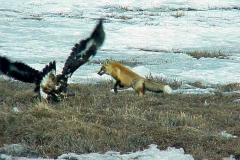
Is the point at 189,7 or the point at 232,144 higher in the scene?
the point at 232,144

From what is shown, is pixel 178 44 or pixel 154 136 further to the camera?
pixel 178 44

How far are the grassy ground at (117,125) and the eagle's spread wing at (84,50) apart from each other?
539mm

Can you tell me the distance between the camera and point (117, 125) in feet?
26.6

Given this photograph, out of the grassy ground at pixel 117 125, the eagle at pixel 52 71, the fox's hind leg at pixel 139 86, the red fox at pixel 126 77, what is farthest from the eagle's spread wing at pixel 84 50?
the fox's hind leg at pixel 139 86

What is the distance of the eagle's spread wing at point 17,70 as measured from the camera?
9.62 metres

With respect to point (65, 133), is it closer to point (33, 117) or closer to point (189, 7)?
point (33, 117)

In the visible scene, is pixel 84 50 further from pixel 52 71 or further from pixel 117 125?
pixel 117 125

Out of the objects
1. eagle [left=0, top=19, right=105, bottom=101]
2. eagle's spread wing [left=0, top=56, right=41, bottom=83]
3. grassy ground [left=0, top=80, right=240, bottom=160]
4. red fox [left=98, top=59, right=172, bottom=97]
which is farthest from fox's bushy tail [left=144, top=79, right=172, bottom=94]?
eagle's spread wing [left=0, top=56, right=41, bottom=83]

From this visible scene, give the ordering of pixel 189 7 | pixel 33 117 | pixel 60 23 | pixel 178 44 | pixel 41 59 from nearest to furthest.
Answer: pixel 33 117
pixel 41 59
pixel 178 44
pixel 60 23
pixel 189 7

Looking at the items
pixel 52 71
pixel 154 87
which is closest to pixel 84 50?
pixel 52 71

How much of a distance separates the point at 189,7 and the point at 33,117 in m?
29.0

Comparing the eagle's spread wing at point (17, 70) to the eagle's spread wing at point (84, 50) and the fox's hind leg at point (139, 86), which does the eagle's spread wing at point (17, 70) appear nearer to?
the eagle's spread wing at point (84, 50)

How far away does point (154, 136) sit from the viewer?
24.7 ft

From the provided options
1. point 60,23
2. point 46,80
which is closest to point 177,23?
point 60,23
